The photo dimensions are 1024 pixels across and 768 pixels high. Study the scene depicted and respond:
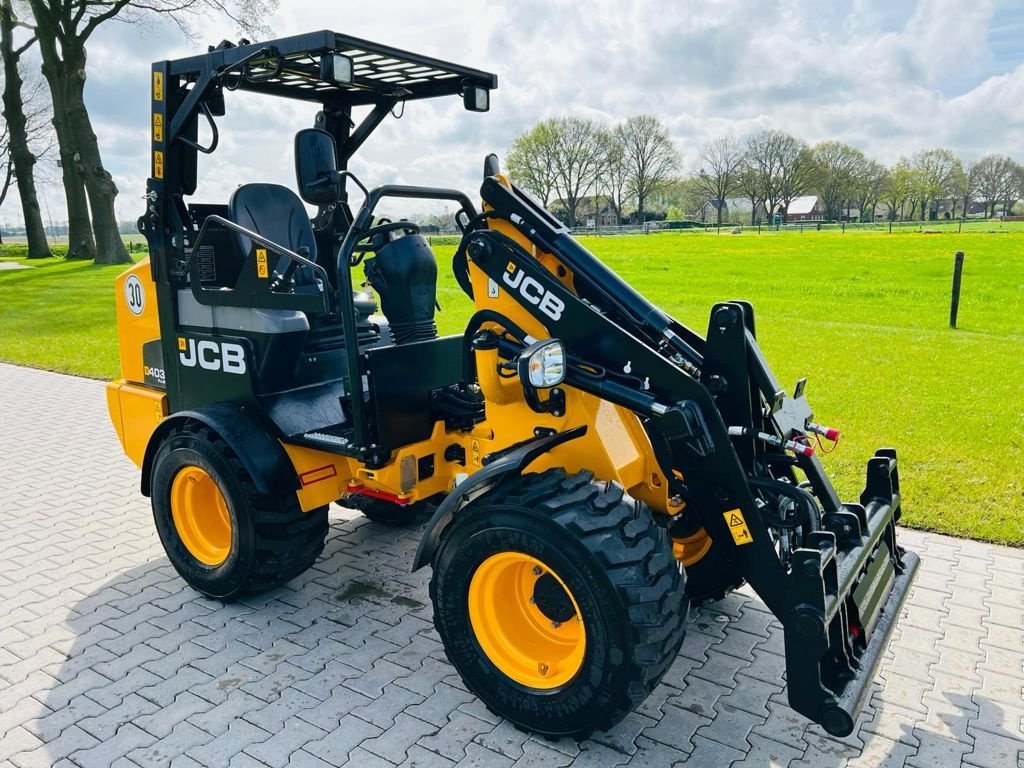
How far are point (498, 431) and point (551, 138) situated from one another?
175 feet

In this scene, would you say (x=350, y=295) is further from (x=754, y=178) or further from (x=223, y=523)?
(x=754, y=178)

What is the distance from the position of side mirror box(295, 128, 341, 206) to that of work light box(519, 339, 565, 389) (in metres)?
1.14

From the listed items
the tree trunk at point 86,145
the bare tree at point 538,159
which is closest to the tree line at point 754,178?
the bare tree at point 538,159

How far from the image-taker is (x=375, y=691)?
12.3 ft

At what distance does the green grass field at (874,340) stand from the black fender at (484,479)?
145cm

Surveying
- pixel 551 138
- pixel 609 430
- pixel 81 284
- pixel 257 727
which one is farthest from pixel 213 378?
pixel 551 138

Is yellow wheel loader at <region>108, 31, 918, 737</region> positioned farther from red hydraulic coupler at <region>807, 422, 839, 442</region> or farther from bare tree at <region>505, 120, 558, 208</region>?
bare tree at <region>505, 120, 558, 208</region>

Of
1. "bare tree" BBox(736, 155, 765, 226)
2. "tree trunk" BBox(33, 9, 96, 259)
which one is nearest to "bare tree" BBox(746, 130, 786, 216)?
"bare tree" BBox(736, 155, 765, 226)

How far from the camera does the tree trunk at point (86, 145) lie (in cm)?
2466

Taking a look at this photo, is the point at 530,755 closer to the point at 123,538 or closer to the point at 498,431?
the point at 498,431

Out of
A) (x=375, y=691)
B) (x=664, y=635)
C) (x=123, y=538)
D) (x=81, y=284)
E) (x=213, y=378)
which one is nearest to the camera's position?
(x=664, y=635)

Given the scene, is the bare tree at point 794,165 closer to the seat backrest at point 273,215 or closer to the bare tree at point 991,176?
the bare tree at point 991,176

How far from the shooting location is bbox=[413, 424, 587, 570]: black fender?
339cm

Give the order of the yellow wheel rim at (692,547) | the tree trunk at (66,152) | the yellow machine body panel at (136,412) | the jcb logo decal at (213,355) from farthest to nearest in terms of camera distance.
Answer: the tree trunk at (66,152) → the yellow machine body panel at (136,412) → the jcb logo decal at (213,355) → the yellow wheel rim at (692,547)
